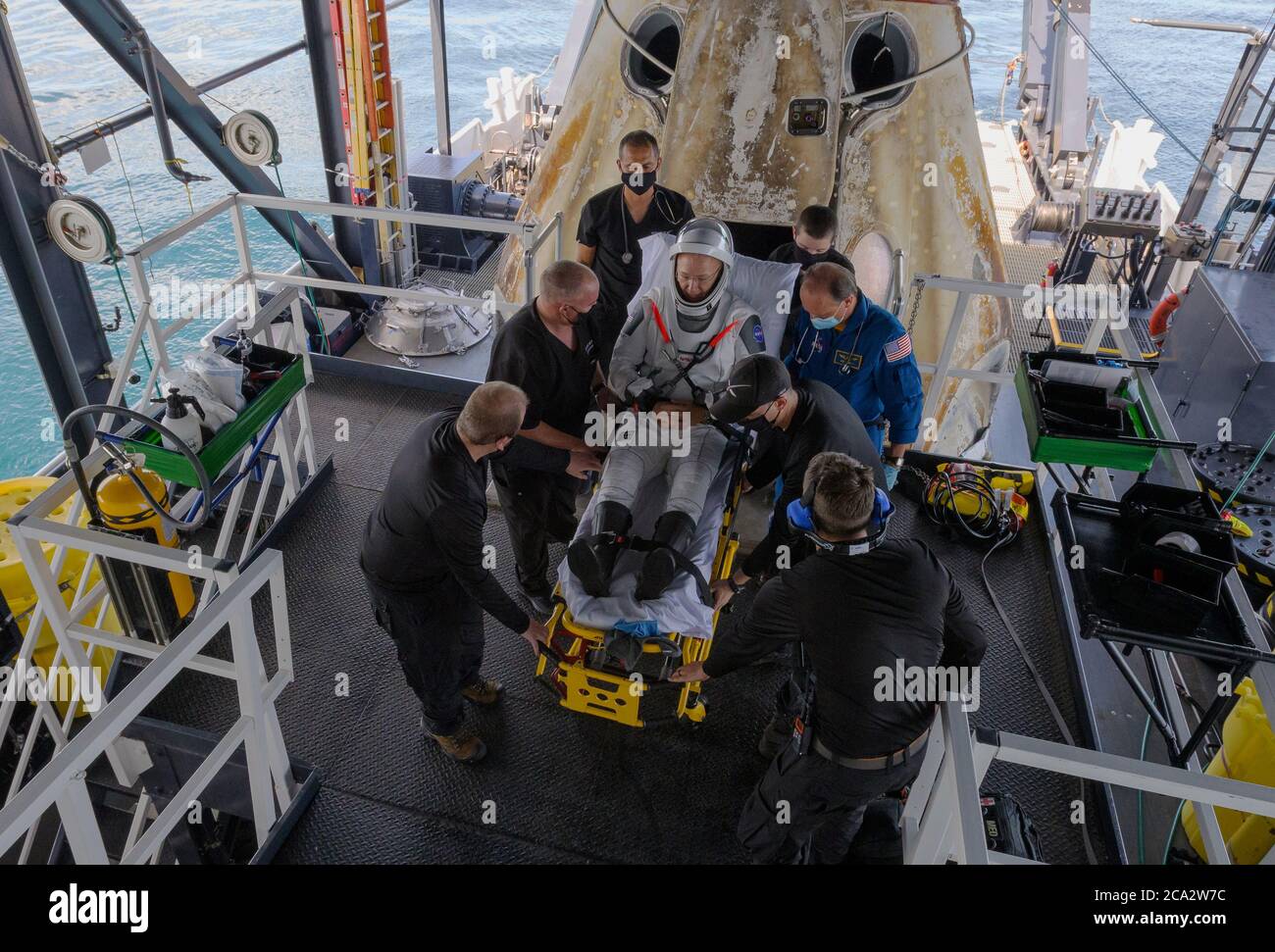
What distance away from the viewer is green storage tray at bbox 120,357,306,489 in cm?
350

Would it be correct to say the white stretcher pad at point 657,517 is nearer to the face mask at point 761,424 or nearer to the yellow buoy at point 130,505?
the face mask at point 761,424

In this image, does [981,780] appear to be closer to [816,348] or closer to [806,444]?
[806,444]

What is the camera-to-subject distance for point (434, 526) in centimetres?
315

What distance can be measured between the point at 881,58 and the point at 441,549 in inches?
194

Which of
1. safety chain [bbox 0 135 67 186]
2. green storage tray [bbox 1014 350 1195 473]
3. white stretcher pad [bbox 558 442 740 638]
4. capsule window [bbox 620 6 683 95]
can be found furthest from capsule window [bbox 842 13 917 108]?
safety chain [bbox 0 135 67 186]

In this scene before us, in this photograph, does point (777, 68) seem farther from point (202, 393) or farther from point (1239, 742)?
point (1239, 742)

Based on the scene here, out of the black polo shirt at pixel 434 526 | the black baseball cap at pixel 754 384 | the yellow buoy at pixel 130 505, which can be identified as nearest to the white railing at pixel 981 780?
the black baseball cap at pixel 754 384

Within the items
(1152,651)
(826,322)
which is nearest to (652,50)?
(826,322)

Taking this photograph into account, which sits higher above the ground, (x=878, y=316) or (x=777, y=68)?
(x=777, y=68)

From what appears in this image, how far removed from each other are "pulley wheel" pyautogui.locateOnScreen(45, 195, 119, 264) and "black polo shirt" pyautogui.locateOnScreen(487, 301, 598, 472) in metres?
3.32

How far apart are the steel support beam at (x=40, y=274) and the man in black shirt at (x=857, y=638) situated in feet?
22.4

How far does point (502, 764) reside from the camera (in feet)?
12.6
